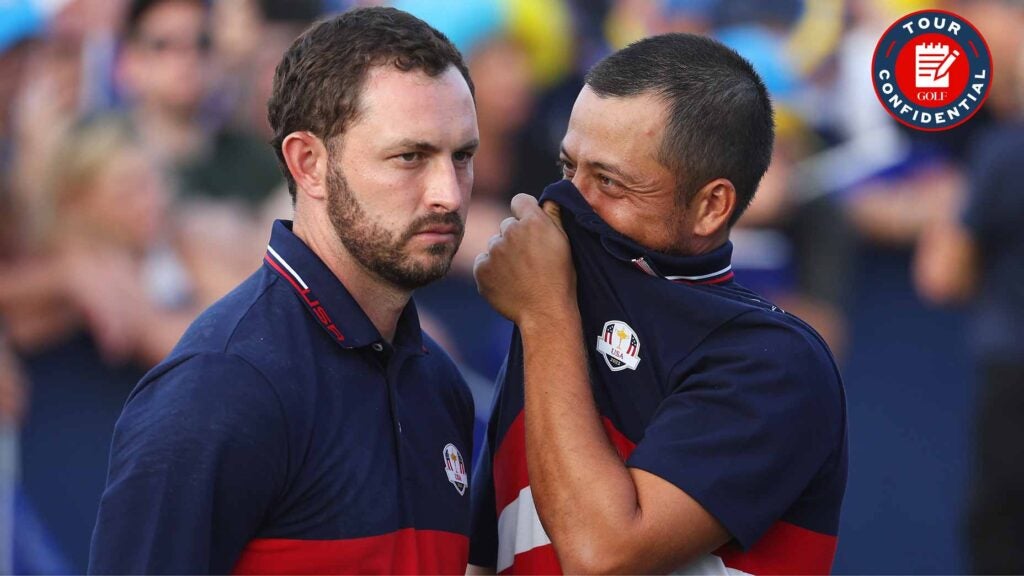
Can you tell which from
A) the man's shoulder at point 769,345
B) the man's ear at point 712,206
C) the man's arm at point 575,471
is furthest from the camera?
the man's ear at point 712,206

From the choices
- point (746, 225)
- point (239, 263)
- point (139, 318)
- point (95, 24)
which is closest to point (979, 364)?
point (746, 225)

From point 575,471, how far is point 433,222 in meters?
0.54

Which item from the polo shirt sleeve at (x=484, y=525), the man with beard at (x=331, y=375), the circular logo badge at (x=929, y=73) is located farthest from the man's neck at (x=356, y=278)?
the circular logo badge at (x=929, y=73)

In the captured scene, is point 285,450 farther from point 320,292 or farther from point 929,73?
point 929,73

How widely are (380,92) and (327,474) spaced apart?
0.71 meters

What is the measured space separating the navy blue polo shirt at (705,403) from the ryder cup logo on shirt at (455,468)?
0.11m

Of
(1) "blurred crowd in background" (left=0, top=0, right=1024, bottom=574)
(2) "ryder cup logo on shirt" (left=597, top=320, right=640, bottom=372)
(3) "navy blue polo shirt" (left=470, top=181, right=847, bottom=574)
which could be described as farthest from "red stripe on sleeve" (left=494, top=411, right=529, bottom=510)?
(1) "blurred crowd in background" (left=0, top=0, right=1024, bottom=574)

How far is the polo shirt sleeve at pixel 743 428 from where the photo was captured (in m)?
2.55

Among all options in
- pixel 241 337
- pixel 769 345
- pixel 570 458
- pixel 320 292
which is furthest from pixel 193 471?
pixel 769 345

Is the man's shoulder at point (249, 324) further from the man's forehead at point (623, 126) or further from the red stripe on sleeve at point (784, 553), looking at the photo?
the red stripe on sleeve at point (784, 553)

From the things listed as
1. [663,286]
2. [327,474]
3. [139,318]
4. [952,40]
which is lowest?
[139,318]

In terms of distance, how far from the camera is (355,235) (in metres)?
2.61

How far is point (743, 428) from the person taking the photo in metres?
2.58

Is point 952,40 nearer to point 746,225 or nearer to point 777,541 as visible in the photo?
point 777,541
